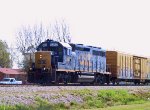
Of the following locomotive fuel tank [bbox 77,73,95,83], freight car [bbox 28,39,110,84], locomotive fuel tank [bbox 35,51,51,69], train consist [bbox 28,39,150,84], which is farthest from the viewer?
locomotive fuel tank [bbox 77,73,95,83]

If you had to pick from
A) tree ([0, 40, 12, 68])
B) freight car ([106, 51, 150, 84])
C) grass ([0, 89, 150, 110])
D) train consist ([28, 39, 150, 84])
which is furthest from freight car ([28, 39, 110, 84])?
tree ([0, 40, 12, 68])

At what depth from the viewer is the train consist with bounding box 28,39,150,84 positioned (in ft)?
102

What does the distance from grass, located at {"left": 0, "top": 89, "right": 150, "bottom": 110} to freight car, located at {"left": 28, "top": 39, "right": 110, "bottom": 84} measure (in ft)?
18.8

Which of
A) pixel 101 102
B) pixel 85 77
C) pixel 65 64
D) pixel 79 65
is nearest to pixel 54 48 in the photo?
pixel 65 64

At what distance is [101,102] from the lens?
23.6m

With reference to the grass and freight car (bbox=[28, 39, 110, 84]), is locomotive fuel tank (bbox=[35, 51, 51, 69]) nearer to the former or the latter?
freight car (bbox=[28, 39, 110, 84])

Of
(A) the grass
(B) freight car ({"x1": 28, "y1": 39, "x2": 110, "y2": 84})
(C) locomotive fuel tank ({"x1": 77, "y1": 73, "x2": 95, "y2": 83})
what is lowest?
(A) the grass

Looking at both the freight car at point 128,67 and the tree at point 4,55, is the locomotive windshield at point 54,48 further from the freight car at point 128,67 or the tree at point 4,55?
the tree at point 4,55

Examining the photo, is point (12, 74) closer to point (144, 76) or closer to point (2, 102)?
point (144, 76)

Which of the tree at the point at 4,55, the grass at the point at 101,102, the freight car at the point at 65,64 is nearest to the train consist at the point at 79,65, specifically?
the freight car at the point at 65,64

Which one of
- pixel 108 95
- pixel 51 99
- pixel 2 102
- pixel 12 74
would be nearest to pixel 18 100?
pixel 2 102

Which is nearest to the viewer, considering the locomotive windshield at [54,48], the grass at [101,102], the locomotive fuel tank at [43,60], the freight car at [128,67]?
the grass at [101,102]

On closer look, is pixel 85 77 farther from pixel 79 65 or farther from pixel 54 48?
pixel 54 48

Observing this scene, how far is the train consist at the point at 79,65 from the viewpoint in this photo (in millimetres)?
31188
